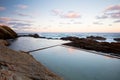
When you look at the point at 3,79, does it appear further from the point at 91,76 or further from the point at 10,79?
the point at 91,76

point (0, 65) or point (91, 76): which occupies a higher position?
point (0, 65)

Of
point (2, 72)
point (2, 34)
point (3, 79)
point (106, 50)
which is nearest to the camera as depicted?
Result: point (3, 79)

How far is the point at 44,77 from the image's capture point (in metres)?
4.52

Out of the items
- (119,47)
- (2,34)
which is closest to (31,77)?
(119,47)

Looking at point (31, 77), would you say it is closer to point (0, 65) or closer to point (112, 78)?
point (0, 65)

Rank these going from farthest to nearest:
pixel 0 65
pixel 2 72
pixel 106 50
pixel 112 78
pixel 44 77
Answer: pixel 106 50 → pixel 112 78 → pixel 44 77 → pixel 0 65 → pixel 2 72

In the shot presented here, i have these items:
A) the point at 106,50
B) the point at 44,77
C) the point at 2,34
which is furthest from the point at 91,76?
the point at 2,34

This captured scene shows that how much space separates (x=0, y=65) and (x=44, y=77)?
1.50m

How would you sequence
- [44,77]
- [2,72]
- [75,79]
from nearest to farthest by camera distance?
[2,72], [44,77], [75,79]

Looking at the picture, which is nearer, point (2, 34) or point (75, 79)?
point (75, 79)

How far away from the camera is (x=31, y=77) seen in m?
4.24

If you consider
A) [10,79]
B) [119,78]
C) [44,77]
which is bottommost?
[119,78]

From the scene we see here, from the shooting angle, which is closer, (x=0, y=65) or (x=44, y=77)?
(x=0, y=65)

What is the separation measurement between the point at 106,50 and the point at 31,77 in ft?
46.5
